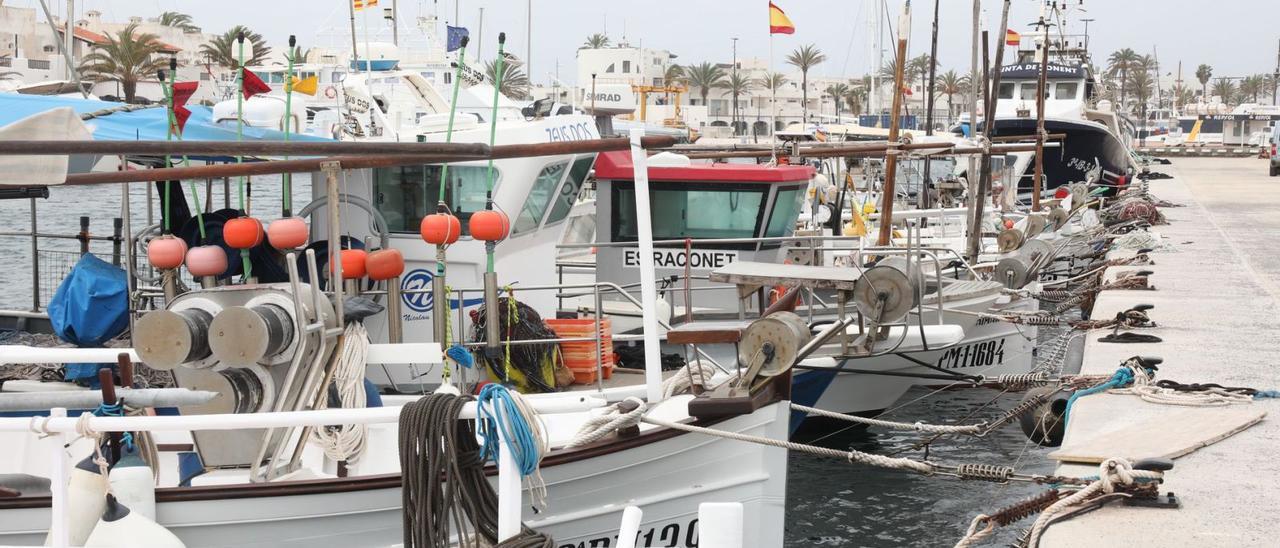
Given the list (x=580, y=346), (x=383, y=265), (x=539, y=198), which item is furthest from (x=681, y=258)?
(x=383, y=265)

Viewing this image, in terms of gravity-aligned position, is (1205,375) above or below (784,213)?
below

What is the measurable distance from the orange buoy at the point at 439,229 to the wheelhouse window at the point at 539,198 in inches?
86.9

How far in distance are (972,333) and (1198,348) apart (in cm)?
472

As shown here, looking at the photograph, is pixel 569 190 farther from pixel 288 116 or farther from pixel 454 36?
pixel 454 36

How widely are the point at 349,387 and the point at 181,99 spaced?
290 cm

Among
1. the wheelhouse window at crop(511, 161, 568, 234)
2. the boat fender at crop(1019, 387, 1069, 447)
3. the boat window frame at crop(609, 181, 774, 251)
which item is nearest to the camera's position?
the boat fender at crop(1019, 387, 1069, 447)

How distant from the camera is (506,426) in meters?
4.98

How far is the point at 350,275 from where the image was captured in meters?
7.70

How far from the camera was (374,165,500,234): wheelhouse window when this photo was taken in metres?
9.53

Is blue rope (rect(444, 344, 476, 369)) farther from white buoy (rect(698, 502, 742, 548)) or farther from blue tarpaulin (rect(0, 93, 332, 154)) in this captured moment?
white buoy (rect(698, 502, 742, 548))

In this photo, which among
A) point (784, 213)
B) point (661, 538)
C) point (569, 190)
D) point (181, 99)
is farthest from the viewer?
point (784, 213)

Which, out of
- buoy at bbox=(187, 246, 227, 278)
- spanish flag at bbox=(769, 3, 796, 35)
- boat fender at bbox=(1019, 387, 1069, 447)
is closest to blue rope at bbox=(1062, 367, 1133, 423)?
boat fender at bbox=(1019, 387, 1069, 447)

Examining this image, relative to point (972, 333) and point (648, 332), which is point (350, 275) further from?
point (972, 333)

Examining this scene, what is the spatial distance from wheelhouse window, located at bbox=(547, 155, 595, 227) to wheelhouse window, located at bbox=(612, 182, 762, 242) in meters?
2.83
